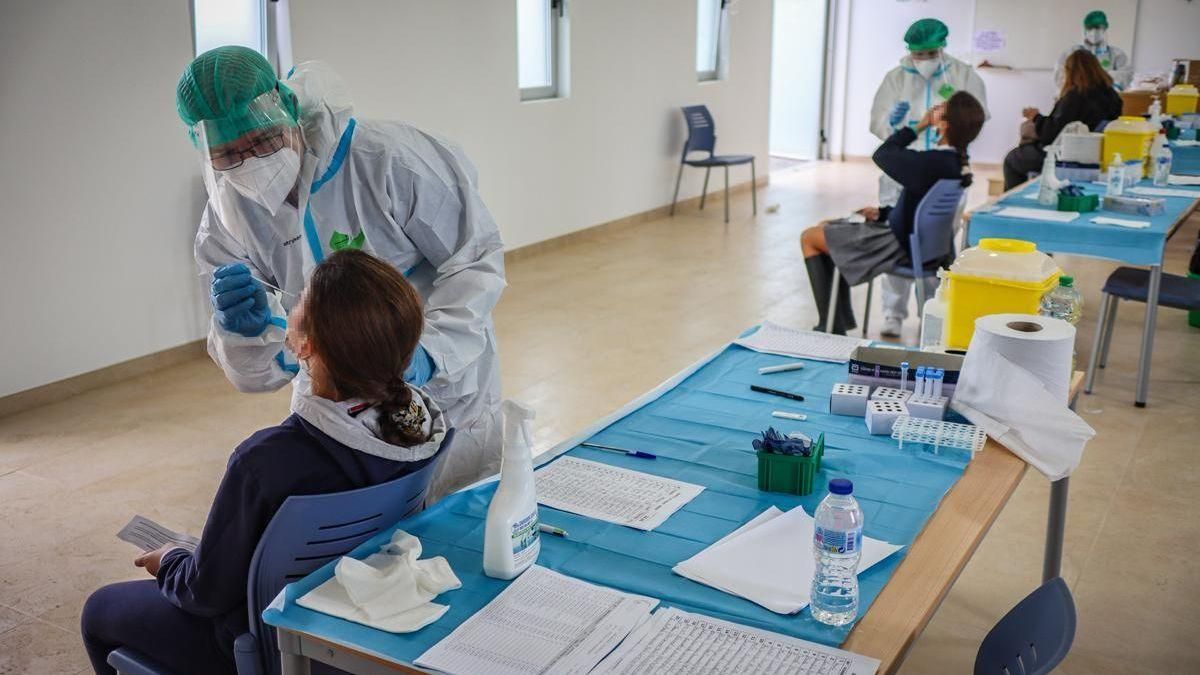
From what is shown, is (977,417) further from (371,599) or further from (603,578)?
(371,599)

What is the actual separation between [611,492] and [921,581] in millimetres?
521

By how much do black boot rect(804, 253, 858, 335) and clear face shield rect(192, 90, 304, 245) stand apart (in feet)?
10.5

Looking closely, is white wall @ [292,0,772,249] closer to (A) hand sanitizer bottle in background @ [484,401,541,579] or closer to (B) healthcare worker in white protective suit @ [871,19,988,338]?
(B) healthcare worker in white protective suit @ [871,19,988,338]

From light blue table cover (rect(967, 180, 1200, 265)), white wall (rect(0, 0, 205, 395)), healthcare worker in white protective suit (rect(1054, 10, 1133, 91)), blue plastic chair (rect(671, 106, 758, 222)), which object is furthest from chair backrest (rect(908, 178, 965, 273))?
healthcare worker in white protective suit (rect(1054, 10, 1133, 91))

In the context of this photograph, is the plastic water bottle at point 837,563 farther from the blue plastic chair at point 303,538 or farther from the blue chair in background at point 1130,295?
the blue chair in background at point 1130,295

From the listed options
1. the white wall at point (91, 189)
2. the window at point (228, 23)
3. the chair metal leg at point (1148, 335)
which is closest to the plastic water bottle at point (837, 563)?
the chair metal leg at point (1148, 335)

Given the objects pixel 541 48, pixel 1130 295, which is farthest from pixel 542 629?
pixel 541 48

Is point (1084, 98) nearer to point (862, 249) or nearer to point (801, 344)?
point (862, 249)

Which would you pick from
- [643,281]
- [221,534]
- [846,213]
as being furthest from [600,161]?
[221,534]

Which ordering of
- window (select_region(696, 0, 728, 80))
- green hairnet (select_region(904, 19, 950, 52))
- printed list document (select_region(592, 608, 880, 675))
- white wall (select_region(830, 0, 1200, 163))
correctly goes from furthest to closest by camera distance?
1. white wall (select_region(830, 0, 1200, 163))
2. window (select_region(696, 0, 728, 80))
3. green hairnet (select_region(904, 19, 950, 52))
4. printed list document (select_region(592, 608, 880, 675))

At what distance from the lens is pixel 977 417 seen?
2.08 metres

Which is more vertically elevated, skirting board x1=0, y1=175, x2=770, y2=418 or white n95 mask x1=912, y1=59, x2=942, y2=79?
white n95 mask x1=912, y1=59, x2=942, y2=79

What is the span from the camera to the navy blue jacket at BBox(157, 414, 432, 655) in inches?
59.1

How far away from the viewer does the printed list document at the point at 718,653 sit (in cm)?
128
